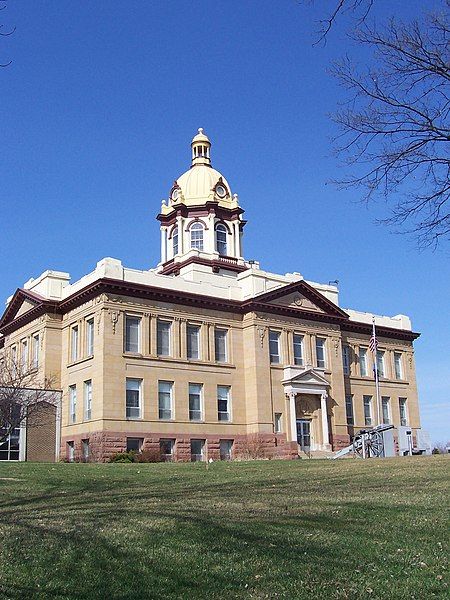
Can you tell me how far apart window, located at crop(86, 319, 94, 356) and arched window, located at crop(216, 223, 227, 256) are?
55.7 ft

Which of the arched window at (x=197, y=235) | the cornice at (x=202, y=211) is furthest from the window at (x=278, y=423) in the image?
the cornice at (x=202, y=211)

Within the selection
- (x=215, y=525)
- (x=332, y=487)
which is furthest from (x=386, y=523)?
(x=332, y=487)

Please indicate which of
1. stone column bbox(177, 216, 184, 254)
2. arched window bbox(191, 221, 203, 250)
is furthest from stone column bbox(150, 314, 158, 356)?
arched window bbox(191, 221, 203, 250)

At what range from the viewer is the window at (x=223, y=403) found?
51062 mm

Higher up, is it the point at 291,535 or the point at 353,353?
the point at 353,353

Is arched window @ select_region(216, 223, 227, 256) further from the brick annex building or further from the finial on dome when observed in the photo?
the finial on dome

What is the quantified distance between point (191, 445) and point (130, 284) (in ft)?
37.6

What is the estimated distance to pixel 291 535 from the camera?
11969 millimetres

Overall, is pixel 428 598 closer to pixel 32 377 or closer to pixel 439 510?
pixel 439 510

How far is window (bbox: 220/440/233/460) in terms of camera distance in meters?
50.4

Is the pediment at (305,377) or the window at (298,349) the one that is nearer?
the pediment at (305,377)

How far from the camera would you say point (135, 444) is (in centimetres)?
4672

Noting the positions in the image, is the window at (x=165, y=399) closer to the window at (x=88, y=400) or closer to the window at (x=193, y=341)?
the window at (x=193, y=341)

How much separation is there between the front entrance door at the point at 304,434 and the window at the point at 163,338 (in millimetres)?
11317
